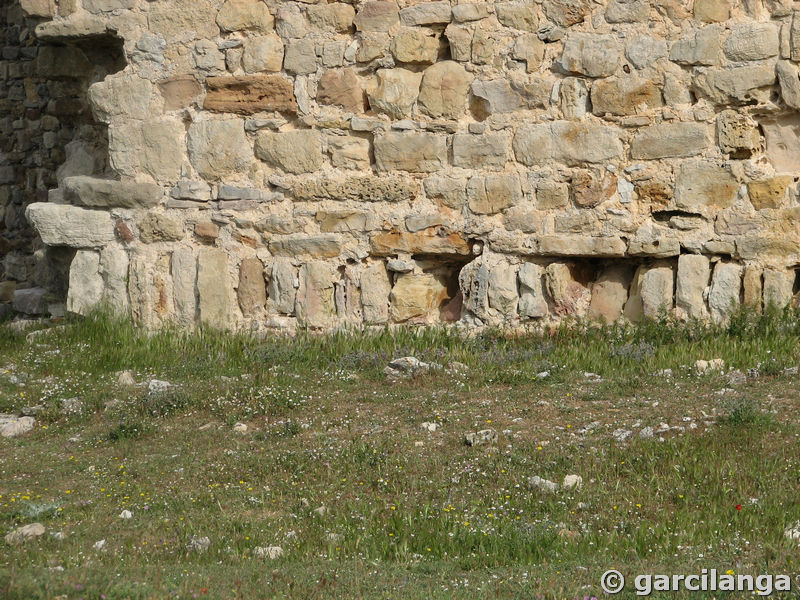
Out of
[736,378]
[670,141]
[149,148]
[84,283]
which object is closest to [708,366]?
[736,378]

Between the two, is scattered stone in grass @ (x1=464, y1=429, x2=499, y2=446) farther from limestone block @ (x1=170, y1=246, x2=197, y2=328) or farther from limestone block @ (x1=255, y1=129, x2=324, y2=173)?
limestone block @ (x1=170, y1=246, x2=197, y2=328)

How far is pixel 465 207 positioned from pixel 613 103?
1.11 m

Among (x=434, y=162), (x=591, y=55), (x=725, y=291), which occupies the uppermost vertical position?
(x=591, y=55)

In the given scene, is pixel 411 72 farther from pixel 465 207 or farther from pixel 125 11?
pixel 125 11

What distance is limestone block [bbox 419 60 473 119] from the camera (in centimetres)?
655

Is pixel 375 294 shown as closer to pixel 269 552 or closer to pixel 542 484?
pixel 542 484

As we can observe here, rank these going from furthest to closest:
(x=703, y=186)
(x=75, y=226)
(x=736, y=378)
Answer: (x=75, y=226) < (x=703, y=186) < (x=736, y=378)

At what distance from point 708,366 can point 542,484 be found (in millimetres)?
1748

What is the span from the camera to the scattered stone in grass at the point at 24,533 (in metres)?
3.87

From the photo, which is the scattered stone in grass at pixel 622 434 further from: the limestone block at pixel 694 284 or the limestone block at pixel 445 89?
the limestone block at pixel 445 89

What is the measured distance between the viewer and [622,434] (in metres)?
4.66

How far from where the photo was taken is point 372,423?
5.09 m

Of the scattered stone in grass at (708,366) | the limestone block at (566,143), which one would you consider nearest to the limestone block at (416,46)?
the limestone block at (566,143)

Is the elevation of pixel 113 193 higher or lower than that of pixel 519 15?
lower
